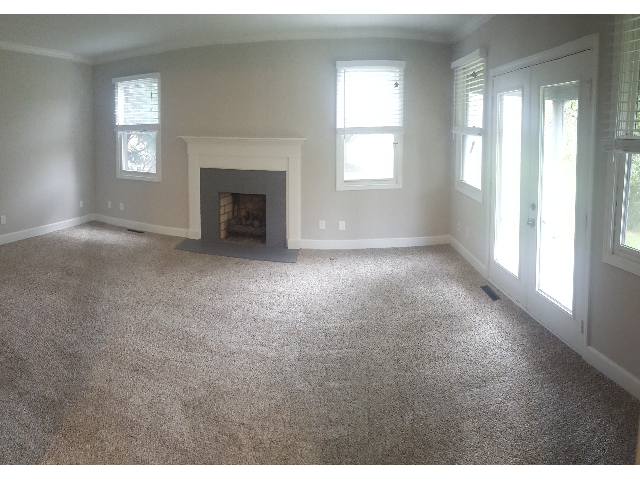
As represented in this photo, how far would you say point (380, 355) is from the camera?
350 cm

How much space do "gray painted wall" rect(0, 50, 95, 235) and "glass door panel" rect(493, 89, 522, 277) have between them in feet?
19.3

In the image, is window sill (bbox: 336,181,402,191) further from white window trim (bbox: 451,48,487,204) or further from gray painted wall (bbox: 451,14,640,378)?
gray painted wall (bbox: 451,14,640,378)

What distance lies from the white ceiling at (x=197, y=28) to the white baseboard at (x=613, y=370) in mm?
3262

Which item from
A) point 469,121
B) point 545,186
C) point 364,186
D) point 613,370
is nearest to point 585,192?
point 545,186

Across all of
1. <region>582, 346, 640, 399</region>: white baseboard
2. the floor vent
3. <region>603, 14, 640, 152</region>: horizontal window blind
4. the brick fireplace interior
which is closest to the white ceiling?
the brick fireplace interior

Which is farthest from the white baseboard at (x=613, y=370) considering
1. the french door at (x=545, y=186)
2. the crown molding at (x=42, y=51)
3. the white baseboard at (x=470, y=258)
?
the crown molding at (x=42, y=51)

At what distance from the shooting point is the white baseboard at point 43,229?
692 cm

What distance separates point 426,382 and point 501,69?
298 cm

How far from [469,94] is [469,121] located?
29 cm

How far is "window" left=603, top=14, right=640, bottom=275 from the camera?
2.78m

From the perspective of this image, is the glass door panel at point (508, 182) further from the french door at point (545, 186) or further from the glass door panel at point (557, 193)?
the glass door panel at point (557, 193)

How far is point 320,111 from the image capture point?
6.36 m

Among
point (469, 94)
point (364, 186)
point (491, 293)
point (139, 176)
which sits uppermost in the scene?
point (469, 94)

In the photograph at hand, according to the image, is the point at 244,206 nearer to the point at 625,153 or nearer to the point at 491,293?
the point at 491,293
